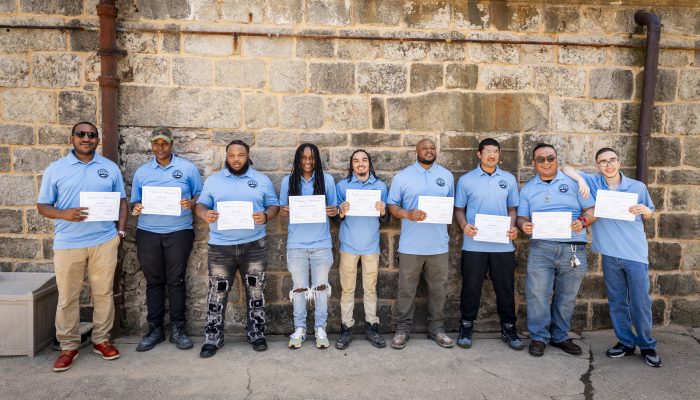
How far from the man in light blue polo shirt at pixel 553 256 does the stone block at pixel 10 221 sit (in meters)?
5.32

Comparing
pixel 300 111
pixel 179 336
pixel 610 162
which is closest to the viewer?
pixel 610 162

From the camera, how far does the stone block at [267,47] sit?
5008 mm

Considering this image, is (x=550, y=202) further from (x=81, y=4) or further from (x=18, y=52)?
(x=18, y=52)

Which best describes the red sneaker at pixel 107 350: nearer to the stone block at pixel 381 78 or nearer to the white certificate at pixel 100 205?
the white certificate at pixel 100 205

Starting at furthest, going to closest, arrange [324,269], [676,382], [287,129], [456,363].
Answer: [287,129]
[324,269]
[456,363]
[676,382]

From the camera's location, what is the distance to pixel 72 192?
423 cm

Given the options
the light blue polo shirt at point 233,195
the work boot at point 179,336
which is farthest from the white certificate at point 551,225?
the work boot at point 179,336

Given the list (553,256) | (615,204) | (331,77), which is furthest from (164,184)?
(615,204)

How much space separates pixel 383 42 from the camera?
5117 millimetres

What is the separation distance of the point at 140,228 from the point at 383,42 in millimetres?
3267

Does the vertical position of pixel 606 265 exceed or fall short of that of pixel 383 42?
it falls short

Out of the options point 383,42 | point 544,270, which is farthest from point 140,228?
point 544,270

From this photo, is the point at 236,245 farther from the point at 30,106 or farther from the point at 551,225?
the point at 551,225

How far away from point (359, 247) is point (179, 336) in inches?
81.5
